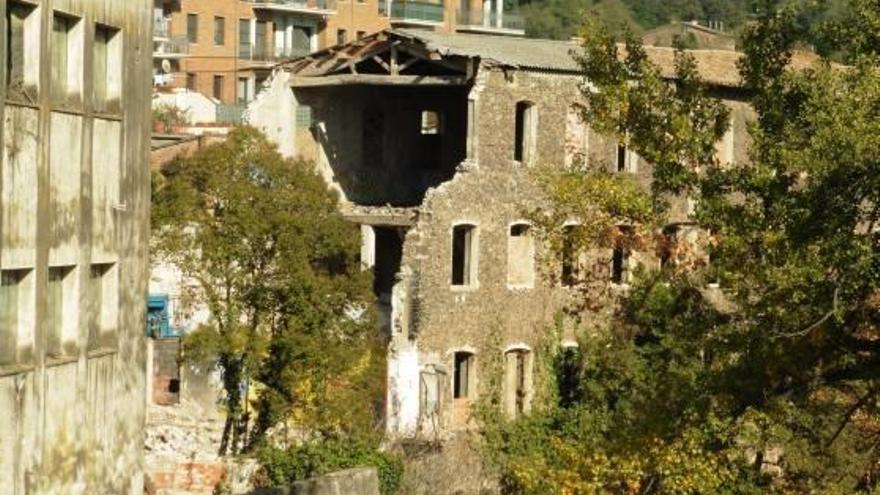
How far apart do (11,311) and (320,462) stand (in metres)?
19.1

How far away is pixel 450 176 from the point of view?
48.4m

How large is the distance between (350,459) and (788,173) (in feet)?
55.1

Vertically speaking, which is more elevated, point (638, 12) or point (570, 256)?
point (638, 12)

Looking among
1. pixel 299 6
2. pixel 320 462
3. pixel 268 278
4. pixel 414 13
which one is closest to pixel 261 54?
pixel 299 6

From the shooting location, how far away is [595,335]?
4600cm

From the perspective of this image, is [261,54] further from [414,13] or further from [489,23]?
[489,23]

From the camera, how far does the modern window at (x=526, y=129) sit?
45688 millimetres

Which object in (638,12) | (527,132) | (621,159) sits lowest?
(621,159)

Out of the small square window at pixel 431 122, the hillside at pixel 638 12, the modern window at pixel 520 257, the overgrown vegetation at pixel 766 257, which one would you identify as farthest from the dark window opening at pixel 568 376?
the hillside at pixel 638 12

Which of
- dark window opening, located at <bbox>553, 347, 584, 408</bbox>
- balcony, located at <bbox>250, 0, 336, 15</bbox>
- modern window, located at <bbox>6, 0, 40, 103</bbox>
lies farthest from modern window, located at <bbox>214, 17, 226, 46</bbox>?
modern window, located at <bbox>6, 0, 40, 103</bbox>

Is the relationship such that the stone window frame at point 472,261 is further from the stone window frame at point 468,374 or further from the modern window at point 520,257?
the stone window frame at point 468,374

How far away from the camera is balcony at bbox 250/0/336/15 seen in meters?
78.2

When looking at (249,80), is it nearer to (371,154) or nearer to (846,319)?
(371,154)

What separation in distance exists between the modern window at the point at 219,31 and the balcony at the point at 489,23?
8.45 metres
